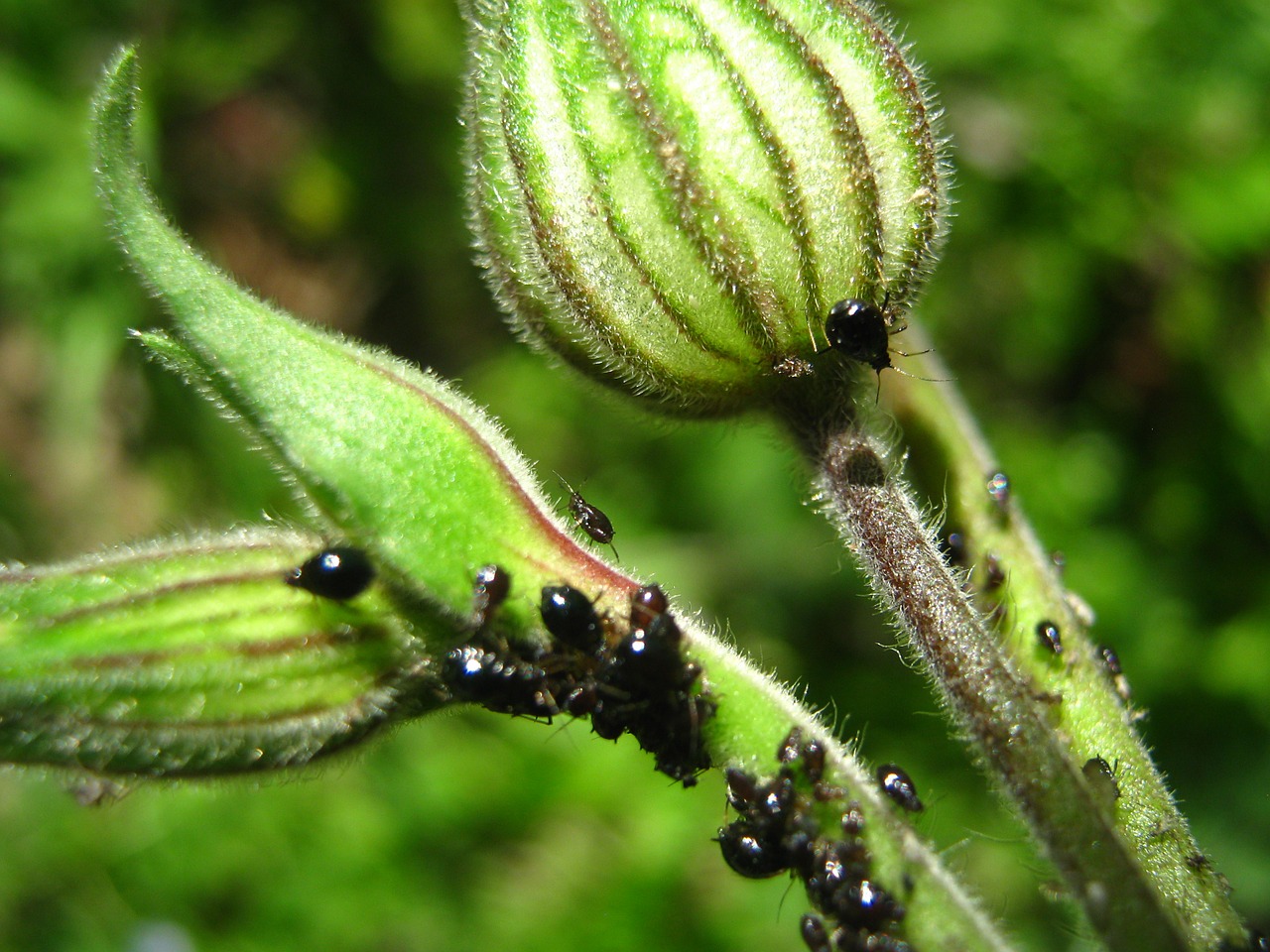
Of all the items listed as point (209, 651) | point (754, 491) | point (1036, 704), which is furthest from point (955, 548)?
point (754, 491)

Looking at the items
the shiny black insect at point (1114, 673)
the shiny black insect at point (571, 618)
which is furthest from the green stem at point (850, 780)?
the shiny black insect at point (1114, 673)

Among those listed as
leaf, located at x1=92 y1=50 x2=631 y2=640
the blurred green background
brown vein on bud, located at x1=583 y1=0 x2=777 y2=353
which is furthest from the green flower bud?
the blurred green background

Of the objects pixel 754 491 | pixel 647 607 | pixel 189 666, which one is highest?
pixel 647 607

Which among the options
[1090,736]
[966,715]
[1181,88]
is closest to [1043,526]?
[1181,88]

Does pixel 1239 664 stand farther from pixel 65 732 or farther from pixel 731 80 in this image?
pixel 65 732

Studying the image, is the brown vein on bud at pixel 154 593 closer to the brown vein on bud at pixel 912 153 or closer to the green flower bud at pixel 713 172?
the green flower bud at pixel 713 172

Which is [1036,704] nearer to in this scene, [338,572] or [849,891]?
[849,891]

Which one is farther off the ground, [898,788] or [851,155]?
[851,155]
